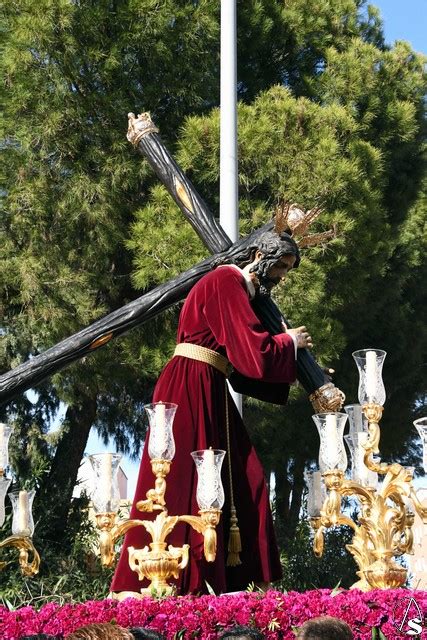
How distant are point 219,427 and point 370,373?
0.77m

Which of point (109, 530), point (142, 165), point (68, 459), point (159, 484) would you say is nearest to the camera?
point (159, 484)

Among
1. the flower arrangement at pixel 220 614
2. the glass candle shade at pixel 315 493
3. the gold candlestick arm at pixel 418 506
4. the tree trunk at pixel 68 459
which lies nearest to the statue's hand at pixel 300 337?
the glass candle shade at pixel 315 493

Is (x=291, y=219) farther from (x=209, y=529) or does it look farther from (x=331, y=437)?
(x=209, y=529)

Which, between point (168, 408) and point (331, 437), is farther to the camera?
point (331, 437)

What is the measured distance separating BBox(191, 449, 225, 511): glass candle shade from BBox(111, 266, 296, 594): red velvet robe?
31cm

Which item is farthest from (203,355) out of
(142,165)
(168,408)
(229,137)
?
(142,165)

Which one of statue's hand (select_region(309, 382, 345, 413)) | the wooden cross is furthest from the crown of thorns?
statue's hand (select_region(309, 382, 345, 413))

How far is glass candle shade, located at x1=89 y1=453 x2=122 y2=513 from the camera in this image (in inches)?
205

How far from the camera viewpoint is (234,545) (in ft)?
17.5

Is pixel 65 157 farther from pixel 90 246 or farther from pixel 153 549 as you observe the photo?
pixel 153 549

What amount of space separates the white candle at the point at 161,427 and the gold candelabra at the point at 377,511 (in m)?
0.89

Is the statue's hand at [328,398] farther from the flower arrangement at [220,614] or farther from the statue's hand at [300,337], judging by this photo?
the flower arrangement at [220,614]

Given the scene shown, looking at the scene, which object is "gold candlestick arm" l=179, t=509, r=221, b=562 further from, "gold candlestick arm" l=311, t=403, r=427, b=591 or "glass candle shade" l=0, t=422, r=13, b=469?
"glass candle shade" l=0, t=422, r=13, b=469

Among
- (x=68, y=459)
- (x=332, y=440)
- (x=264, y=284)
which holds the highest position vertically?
(x=68, y=459)
